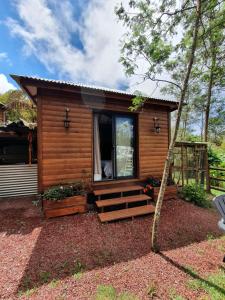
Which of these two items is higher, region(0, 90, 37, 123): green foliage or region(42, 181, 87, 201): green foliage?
region(0, 90, 37, 123): green foliage

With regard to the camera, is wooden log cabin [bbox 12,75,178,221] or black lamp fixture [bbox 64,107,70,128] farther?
black lamp fixture [bbox 64,107,70,128]

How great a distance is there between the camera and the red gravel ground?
1.95 metres

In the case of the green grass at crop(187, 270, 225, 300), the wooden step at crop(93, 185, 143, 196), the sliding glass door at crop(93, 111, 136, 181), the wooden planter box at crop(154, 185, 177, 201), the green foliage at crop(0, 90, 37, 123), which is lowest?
the green grass at crop(187, 270, 225, 300)

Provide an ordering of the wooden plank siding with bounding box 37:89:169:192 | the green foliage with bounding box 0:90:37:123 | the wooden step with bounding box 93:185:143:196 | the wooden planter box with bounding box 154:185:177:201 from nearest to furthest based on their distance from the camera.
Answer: the wooden plank siding with bounding box 37:89:169:192, the wooden step with bounding box 93:185:143:196, the wooden planter box with bounding box 154:185:177:201, the green foliage with bounding box 0:90:37:123

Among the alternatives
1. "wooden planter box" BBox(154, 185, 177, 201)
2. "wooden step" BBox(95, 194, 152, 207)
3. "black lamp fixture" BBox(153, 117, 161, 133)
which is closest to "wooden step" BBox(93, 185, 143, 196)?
"wooden step" BBox(95, 194, 152, 207)

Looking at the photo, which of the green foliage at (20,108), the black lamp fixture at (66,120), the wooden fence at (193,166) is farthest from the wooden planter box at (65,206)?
the green foliage at (20,108)

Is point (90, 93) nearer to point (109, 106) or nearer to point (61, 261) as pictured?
point (109, 106)

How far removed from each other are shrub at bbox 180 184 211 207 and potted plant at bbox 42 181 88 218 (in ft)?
10.2

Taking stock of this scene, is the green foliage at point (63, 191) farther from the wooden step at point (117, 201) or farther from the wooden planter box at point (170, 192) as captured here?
the wooden planter box at point (170, 192)

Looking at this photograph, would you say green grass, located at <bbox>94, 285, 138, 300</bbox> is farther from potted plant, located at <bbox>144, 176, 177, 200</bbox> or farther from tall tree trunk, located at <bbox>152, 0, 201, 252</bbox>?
potted plant, located at <bbox>144, 176, 177, 200</bbox>

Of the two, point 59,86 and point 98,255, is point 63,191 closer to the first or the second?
point 98,255

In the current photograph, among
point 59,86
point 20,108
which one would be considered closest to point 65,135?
point 59,86

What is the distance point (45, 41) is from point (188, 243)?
27.9 feet

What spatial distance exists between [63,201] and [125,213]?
4.59ft
